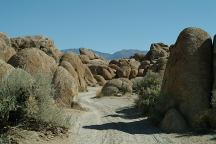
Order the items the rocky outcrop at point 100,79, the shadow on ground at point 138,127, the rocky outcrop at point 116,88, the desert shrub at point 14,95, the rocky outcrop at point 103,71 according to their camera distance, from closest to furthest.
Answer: the desert shrub at point 14,95, the shadow on ground at point 138,127, the rocky outcrop at point 116,88, the rocky outcrop at point 100,79, the rocky outcrop at point 103,71

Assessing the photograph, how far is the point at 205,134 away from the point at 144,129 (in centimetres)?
312

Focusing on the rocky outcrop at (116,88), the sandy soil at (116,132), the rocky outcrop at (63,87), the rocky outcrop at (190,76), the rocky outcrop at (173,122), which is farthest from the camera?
the rocky outcrop at (116,88)

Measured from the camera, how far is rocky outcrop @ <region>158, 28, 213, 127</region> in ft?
65.2

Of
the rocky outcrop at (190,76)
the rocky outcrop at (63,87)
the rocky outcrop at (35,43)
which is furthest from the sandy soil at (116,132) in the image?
the rocky outcrop at (35,43)

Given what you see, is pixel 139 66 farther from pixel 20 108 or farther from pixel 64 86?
pixel 20 108

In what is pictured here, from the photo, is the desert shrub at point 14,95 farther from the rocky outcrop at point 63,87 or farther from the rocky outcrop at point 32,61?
the rocky outcrop at point 63,87

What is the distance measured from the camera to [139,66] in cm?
7106

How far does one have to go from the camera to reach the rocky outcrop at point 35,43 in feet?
124

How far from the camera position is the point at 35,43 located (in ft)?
128

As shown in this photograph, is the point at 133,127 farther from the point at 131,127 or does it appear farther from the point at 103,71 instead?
the point at 103,71

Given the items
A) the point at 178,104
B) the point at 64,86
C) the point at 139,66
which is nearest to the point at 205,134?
the point at 178,104

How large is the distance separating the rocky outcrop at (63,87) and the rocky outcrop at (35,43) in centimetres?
1152

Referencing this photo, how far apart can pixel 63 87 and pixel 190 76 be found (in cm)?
892

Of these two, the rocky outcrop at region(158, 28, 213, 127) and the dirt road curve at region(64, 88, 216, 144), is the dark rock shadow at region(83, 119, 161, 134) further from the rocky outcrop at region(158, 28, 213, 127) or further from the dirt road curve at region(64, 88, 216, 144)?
the rocky outcrop at region(158, 28, 213, 127)
